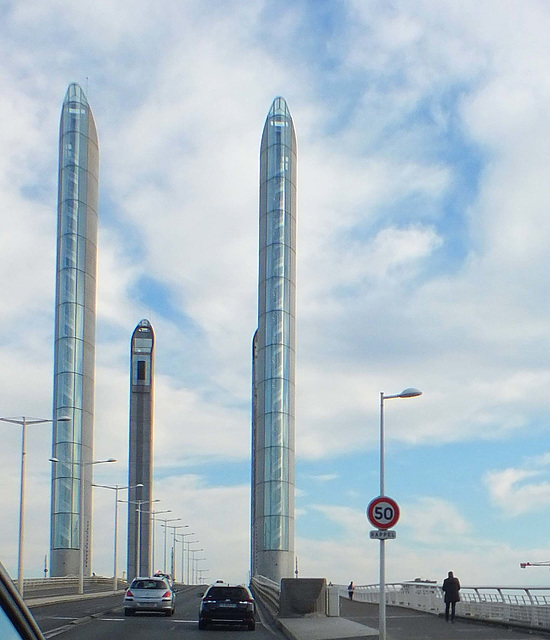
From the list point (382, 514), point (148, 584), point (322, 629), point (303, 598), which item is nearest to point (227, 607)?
point (322, 629)

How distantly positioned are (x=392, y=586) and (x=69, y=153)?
5814 cm

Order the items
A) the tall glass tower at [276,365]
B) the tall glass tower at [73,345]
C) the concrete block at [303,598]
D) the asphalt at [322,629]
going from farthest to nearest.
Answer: the tall glass tower at [73,345]
the tall glass tower at [276,365]
the concrete block at [303,598]
the asphalt at [322,629]

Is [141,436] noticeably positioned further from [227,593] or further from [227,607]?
[227,607]

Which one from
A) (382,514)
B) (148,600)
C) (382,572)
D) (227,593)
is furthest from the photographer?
(148,600)

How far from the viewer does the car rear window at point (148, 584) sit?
38094 millimetres

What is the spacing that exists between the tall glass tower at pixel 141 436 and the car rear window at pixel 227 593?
318 feet

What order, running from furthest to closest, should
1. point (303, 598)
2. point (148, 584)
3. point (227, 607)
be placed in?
point (148, 584), point (303, 598), point (227, 607)

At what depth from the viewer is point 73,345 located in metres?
92.8

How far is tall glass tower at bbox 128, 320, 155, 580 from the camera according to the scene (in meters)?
129

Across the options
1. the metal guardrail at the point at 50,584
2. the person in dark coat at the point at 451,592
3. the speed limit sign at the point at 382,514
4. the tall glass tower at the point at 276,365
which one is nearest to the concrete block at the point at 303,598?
the person in dark coat at the point at 451,592

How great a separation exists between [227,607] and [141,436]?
101 meters

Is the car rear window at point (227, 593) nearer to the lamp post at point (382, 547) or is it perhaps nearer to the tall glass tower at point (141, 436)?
→ the lamp post at point (382, 547)

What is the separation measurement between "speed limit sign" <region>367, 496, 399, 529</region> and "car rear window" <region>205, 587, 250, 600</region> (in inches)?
391

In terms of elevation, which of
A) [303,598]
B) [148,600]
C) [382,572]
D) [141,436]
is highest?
[141,436]
